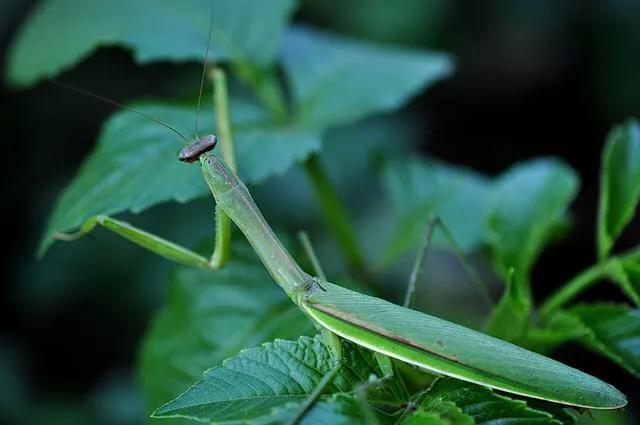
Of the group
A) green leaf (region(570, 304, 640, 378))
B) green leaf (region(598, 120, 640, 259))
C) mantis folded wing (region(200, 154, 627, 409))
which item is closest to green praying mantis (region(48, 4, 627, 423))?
mantis folded wing (region(200, 154, 627, 409))

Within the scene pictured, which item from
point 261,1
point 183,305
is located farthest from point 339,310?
point 261,1

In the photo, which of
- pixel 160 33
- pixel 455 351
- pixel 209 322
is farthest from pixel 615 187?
pixel 160 33

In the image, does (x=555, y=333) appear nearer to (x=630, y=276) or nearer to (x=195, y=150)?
(x=630, y=276)

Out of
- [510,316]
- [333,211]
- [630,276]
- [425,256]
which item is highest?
[333,211]

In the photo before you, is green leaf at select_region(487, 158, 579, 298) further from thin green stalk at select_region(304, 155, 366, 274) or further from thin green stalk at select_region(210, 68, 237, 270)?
thin green stalk at select_region(210, 68, 237, 270)

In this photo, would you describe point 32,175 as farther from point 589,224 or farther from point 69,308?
point 589,224

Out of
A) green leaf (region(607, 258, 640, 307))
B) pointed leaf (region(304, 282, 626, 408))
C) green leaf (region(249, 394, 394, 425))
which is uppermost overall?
green leaf (region(607, 258, 640, 307))

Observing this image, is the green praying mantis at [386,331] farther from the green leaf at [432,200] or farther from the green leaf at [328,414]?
the green leaf at [432,200]
